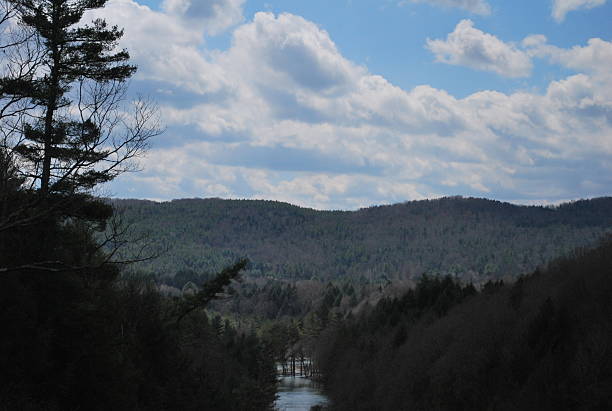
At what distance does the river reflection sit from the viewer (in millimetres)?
92125

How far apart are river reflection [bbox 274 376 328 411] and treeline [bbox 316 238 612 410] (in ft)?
56.5

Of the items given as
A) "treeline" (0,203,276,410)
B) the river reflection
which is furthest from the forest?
the river reflection

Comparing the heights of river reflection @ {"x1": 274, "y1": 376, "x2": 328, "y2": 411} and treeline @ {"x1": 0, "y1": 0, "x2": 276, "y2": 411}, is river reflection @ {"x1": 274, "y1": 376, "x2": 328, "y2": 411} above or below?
below

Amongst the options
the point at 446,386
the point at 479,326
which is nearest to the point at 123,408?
the point at 446,386

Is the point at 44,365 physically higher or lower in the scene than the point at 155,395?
higher

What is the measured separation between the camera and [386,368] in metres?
69.6

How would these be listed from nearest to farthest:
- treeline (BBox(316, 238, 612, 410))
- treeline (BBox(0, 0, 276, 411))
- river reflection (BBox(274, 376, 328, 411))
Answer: treeline (BBox(0, 0, 276, 411))
treeline (BBox(316, 238, 612, 410))
river reflection (BBox(274, 376, 328, 411))

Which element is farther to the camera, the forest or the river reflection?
the river reflection

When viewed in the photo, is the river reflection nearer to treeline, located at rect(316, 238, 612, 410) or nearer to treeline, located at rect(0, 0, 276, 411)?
treeline, located at rect(316, 238, 612, 410)

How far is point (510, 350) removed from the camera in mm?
44312

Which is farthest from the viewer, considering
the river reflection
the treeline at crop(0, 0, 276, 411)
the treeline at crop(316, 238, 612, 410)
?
the river reflection

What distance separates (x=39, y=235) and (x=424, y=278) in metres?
67.6

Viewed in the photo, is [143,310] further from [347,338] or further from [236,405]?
[347,338]

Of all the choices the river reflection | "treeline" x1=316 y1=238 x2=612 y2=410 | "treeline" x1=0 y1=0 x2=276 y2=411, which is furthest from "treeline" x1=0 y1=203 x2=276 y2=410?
the river reflection
